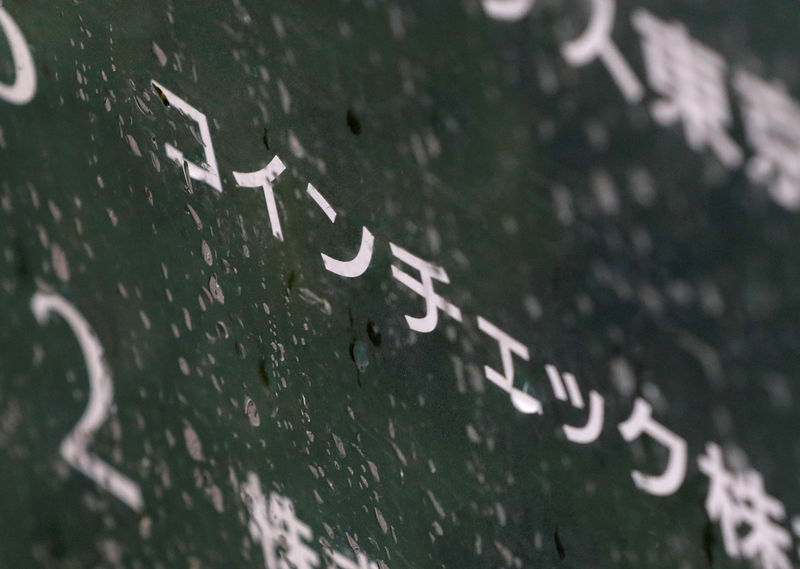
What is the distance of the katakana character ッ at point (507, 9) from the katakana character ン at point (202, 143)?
0.28m

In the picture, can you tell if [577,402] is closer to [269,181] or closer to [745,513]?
[745,513]

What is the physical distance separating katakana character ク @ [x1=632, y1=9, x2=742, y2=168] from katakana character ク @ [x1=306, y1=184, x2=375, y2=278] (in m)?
0.24

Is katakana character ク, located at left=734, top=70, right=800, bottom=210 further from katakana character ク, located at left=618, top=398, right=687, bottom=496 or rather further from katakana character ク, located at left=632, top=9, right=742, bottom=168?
katakana character ク, located at left=618, top=398, right=687, bottom=496

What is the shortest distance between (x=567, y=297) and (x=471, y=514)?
0.19 metres

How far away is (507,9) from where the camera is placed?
524mm

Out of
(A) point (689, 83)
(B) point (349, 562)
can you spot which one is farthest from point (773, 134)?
(B) point (349, 562)

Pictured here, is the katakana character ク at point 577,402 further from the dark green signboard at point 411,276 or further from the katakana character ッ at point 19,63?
the katakana character ッ at point 19,63

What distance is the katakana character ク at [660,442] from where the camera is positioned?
542 mm

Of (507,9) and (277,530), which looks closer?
(507,9)

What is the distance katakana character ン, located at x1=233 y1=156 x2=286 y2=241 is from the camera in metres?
0.70

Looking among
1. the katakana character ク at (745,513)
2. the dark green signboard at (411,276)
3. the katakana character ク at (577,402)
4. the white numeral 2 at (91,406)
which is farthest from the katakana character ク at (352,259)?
the white numeral 2 at (91,406)

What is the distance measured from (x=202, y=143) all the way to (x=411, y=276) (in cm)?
21

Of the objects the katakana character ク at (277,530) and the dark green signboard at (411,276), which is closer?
the dark green signboard at (411,276)

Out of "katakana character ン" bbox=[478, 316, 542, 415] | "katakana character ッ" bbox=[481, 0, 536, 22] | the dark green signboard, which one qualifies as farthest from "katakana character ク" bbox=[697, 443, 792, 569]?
"katakana character ッ" bbox=[481, 0, 536, 22]
